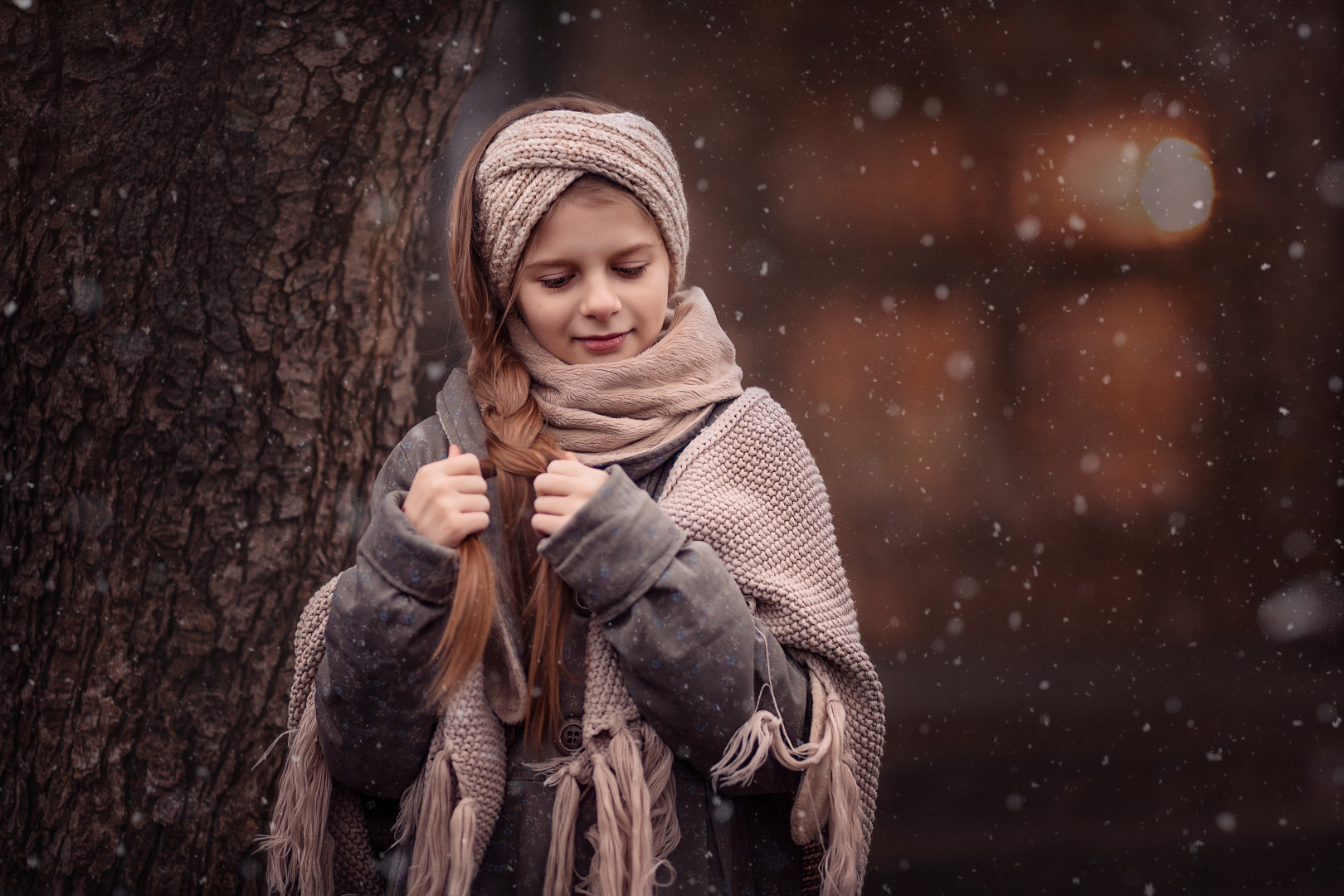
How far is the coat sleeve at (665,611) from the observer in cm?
125

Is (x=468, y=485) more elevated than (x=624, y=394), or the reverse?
(x=624, y=394)

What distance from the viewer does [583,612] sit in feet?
4.70

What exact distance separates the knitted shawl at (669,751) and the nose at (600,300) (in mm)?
233

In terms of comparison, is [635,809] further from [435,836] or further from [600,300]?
[600,300]

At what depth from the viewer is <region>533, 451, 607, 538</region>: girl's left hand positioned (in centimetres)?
127

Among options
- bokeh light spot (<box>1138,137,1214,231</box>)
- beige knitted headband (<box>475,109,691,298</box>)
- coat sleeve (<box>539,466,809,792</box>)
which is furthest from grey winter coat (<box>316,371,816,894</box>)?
bokeh light spot (<box>1138,137,1214,231</box>)

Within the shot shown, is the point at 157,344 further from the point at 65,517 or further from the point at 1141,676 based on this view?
the point at 1141,676

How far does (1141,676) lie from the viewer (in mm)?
5113

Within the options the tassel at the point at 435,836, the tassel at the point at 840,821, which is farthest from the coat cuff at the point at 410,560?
the tassel at the point at 840,821

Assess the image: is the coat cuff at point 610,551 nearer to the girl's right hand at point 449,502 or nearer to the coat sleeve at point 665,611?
the coat sleeve at point 665,611

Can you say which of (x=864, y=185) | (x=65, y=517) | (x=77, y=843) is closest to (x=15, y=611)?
(x=65, y=517)

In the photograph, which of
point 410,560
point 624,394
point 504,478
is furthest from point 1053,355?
point 410,560

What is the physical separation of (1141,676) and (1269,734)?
725 mm

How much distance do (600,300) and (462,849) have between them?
2.49 ft
